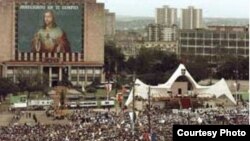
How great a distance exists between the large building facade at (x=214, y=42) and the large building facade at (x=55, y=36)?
12.5m

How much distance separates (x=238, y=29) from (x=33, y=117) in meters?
27.3

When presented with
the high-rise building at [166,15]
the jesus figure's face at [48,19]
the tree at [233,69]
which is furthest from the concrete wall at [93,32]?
the high-rise building at [166,15]

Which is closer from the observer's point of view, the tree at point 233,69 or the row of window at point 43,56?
the row of window at point 43,56

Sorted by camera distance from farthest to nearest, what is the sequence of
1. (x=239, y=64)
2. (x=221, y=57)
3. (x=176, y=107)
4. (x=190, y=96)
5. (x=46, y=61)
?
(x=221, y=57)
(x=239, y=64)
(x=46, y=61)
(x=190, y=96)
(x=176, y=107)

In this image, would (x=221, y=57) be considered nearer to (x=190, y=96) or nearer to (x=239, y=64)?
(x=239, y=64)

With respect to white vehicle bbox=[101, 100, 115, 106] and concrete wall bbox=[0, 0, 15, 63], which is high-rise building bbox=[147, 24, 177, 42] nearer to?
concrete wall bbox=[0, 0, 15, 63]

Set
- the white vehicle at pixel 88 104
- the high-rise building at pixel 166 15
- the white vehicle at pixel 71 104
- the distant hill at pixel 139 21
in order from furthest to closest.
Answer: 1. the distant hill at pixel 139 21
2. the high-rise building at pixel 166 15
3. the white vehicle at pixel 88 104
4. the white vehicle at pixel 71 104

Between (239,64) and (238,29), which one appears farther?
(238,29)

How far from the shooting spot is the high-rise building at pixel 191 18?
79.1m

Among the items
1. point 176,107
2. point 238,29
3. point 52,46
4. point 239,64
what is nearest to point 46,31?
point 52,46

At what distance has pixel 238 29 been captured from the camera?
42.6 metres

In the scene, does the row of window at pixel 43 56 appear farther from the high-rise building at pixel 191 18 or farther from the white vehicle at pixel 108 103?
the high-rise building at pixel 191 18

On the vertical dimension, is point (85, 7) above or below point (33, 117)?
above

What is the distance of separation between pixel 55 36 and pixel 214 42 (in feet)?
48.7
